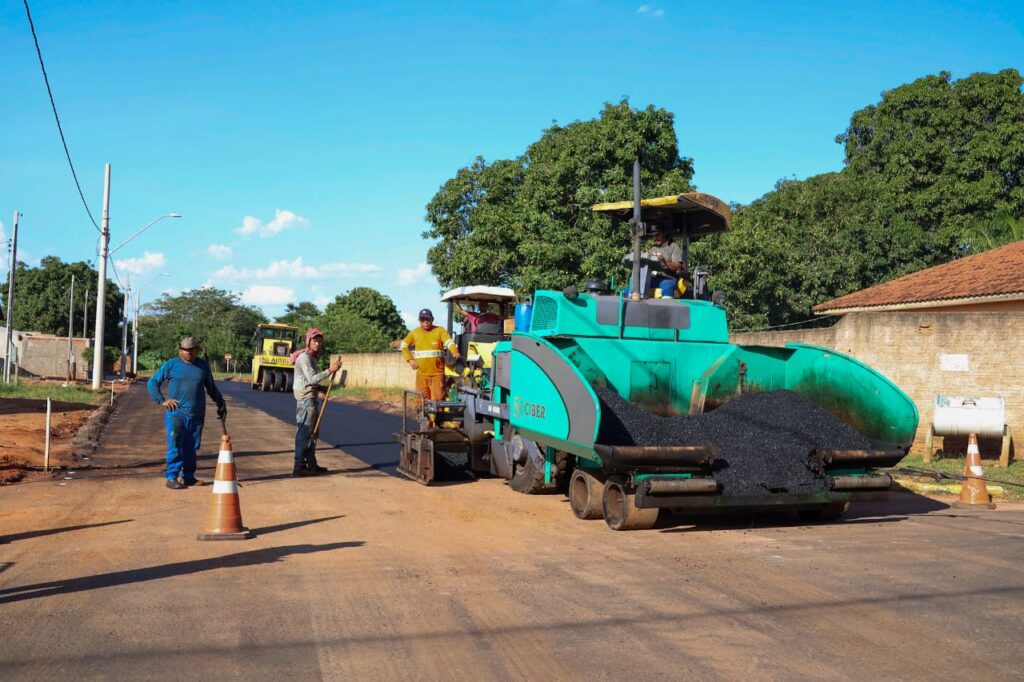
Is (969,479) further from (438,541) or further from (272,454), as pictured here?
(272,454)

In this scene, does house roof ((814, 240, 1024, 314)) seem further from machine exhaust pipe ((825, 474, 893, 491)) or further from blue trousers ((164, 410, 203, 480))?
blue trousers ((164, 410, 203, 480))

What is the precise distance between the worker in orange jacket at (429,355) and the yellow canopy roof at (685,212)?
9.72ft

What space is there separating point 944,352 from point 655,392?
7.68m

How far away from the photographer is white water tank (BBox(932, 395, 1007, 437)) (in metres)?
12.6

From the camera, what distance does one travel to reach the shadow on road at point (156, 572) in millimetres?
5488

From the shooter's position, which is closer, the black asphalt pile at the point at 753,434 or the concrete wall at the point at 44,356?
the black asphalt pile at the point at 753,434

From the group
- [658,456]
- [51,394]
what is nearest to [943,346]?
[658,456]

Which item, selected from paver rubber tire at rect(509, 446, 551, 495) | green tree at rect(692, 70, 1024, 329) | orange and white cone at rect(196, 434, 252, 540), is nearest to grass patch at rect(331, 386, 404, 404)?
green tree at rect(692, 70, 1024, 329)

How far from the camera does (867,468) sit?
815cm

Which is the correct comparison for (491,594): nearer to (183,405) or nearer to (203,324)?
(183,405)

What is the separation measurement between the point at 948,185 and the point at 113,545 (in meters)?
33.6

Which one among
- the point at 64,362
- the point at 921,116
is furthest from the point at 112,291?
the point at 921,116

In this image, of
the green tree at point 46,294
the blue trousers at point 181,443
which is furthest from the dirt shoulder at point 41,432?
the green tree at point 46,294

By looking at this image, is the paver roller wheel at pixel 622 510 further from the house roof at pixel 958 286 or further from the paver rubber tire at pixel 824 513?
the house roof at pixel 958 286
